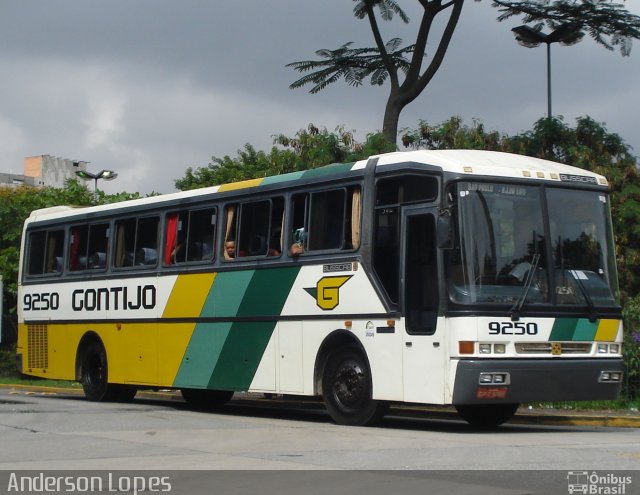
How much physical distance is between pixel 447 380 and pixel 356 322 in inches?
71.4

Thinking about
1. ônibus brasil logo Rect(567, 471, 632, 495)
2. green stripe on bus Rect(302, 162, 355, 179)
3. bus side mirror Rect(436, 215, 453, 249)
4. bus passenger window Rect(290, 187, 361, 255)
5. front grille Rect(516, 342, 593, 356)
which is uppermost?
green stripe on bus Rect(302, 162, 355, 179)

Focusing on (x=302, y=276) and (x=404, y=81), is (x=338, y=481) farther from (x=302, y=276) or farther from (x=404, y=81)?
(x=404, y=81)

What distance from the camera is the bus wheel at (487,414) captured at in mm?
16234

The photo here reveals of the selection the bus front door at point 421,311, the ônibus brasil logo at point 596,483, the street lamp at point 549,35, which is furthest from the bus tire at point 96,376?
the ônibus brasil logo at point 596,483

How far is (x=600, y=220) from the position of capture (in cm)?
1540

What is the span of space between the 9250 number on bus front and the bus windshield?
24 cm

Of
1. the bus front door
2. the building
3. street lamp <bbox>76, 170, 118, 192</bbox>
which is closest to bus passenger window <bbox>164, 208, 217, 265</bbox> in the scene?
the bus front door

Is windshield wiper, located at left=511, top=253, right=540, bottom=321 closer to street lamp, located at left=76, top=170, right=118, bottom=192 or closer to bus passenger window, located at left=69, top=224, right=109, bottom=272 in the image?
bus passenger window, located at left=69, top=224, right=109, bottom=272

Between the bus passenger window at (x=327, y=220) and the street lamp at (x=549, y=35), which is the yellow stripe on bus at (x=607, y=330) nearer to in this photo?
the bus passenger window at (x=327, y=220)

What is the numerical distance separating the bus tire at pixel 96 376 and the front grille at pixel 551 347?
30.4 ft

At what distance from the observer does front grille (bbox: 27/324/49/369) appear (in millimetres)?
22750

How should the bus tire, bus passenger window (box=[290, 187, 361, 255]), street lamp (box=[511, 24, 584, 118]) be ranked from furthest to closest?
street lamp (box=[511, 24, 584, 118]), the bus tire, bus passenger window (box=[290, 187, 361, 255])

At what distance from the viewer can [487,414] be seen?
16.4 meters

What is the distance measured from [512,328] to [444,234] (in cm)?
139
